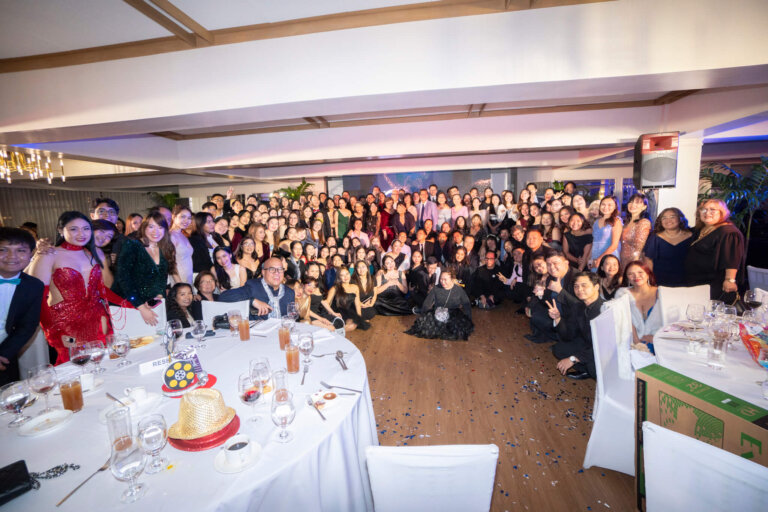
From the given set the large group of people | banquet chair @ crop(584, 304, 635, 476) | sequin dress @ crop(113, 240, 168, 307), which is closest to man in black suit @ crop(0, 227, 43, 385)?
the large group of people

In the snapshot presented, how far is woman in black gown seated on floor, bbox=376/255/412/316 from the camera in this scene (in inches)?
195

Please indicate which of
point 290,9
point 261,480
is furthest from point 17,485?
point 290,9

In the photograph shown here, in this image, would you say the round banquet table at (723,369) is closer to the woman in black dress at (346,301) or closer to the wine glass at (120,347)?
the wine glass at (120,347)

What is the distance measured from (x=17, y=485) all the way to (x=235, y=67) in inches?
131

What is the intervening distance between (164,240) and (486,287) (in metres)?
4.56

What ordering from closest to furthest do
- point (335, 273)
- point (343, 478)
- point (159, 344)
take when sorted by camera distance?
point (343, 478) → point (159, 344) → point (335, 273)

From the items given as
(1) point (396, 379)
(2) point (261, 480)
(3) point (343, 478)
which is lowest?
(1) point (396, 379)

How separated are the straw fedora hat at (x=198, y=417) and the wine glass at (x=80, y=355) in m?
0.83

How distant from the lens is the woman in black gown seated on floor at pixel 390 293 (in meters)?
4.95

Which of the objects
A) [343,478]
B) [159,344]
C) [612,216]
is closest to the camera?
[343,478]

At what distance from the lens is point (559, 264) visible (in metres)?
3.49

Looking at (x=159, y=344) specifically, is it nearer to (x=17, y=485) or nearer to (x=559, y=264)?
(x=17, y=485)

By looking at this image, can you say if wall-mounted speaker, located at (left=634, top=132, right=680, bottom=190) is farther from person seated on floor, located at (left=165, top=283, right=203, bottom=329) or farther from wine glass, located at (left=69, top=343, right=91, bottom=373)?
wine glass, located at (left=69, top=343, right=91, bottom=373)

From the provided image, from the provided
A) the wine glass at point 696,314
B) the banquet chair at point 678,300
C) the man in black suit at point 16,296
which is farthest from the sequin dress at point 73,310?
the banquet chair at point 678,300
